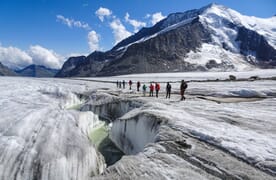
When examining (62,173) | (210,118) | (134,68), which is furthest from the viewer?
(134,68)

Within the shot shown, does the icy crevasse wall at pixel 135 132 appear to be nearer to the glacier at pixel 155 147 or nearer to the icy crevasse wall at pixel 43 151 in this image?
the glacier at pixel 155 147

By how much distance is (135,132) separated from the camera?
15.3 metres

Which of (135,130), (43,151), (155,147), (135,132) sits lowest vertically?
(135,132)

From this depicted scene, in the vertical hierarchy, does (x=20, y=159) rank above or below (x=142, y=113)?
below

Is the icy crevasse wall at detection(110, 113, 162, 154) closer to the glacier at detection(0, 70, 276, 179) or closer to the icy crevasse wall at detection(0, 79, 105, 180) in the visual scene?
the glacier at detection(0, 70, 276, 179)

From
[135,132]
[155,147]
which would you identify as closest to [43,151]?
[155,147]

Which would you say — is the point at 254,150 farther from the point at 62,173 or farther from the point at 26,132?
the point at 26,132

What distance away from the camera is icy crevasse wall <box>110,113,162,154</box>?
13.3m

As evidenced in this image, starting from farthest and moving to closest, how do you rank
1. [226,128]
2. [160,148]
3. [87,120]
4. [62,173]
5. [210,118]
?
[87,120] < [210,118] < [226,128] < [62,173] < [160,148]

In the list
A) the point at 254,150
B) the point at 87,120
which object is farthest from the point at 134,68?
the point at 254,150

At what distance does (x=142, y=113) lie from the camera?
50.4 feet

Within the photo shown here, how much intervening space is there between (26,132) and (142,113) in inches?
273

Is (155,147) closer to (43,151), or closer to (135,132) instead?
(43,151)

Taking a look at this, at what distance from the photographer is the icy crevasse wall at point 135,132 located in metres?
13.3
